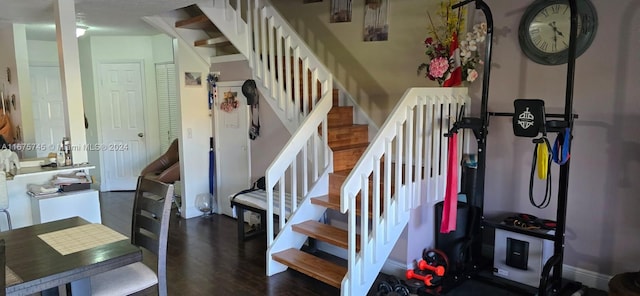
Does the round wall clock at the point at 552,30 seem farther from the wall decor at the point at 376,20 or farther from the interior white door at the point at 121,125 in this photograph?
the interior white door at the point at 121,125

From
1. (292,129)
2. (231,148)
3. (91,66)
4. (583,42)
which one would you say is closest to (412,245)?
(292,129)

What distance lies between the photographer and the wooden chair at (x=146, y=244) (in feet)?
7.83

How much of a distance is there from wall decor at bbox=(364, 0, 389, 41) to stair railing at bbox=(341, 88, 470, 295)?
1.17 m

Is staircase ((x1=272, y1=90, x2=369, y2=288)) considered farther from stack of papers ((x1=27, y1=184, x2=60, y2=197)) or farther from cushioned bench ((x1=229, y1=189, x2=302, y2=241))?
stack of papers ((x1=27, y1=184, x2=60, y2=197))

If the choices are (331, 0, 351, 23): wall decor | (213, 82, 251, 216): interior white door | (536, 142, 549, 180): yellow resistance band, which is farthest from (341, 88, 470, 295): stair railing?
(213, 82, 251, 216): interior white door

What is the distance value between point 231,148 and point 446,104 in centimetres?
285

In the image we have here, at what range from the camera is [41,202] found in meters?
3.59

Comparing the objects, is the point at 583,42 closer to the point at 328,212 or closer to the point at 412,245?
the point at 412,245

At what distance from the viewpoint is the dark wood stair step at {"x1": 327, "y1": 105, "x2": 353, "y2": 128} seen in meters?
4.39

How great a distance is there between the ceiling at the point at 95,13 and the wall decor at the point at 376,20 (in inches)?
68.2

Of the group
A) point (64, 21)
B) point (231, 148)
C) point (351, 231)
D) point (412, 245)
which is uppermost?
point (64, 21)

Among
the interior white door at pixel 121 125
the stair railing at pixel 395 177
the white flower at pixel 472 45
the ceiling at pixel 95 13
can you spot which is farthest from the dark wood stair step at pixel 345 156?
the interior white door at pixel 121 125

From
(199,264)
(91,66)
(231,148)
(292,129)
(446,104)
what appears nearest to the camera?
(446,104)

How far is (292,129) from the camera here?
14.5 ft
